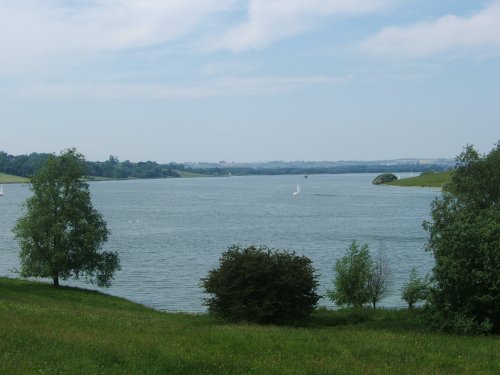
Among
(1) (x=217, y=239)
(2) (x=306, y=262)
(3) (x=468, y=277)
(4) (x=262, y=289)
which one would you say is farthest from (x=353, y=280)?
(1) (x=217, y=239)

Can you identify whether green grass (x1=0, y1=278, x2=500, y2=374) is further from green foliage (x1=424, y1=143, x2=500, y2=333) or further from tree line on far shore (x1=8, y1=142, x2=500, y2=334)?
tree line on far shore (x1=8, y1=142, x2=500, y2=334)

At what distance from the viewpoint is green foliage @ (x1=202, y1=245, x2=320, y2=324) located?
30172 millimetres

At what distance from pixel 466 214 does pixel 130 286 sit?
29.9 m

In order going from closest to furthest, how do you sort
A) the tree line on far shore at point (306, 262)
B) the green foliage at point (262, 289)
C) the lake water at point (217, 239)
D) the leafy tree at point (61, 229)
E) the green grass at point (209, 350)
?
the green grass at point (209, 350)
the tree line on far shore at point (306, 262)
the green foliage at point (262, 289)
the leafy tree at point (61, 229)
the lake water at point (217, 239)

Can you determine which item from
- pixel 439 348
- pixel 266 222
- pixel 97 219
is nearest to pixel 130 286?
pixel 97 219

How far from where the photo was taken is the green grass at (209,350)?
14719 millimetres

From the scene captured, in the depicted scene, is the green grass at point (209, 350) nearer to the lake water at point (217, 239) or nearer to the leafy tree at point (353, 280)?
the leafy tree at point (353, 280)

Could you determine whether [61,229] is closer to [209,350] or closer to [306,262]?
[306,262]

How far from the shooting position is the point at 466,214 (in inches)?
1228

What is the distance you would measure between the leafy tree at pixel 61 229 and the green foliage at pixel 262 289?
1989 cm

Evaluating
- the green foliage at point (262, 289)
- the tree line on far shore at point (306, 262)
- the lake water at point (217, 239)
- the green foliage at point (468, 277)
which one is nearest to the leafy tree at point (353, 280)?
the tree line on far shore at point (306, 262)

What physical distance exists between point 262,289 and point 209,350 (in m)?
13.1

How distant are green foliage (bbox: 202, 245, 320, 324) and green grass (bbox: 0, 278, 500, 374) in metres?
6.69

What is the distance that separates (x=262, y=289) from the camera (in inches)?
1196
